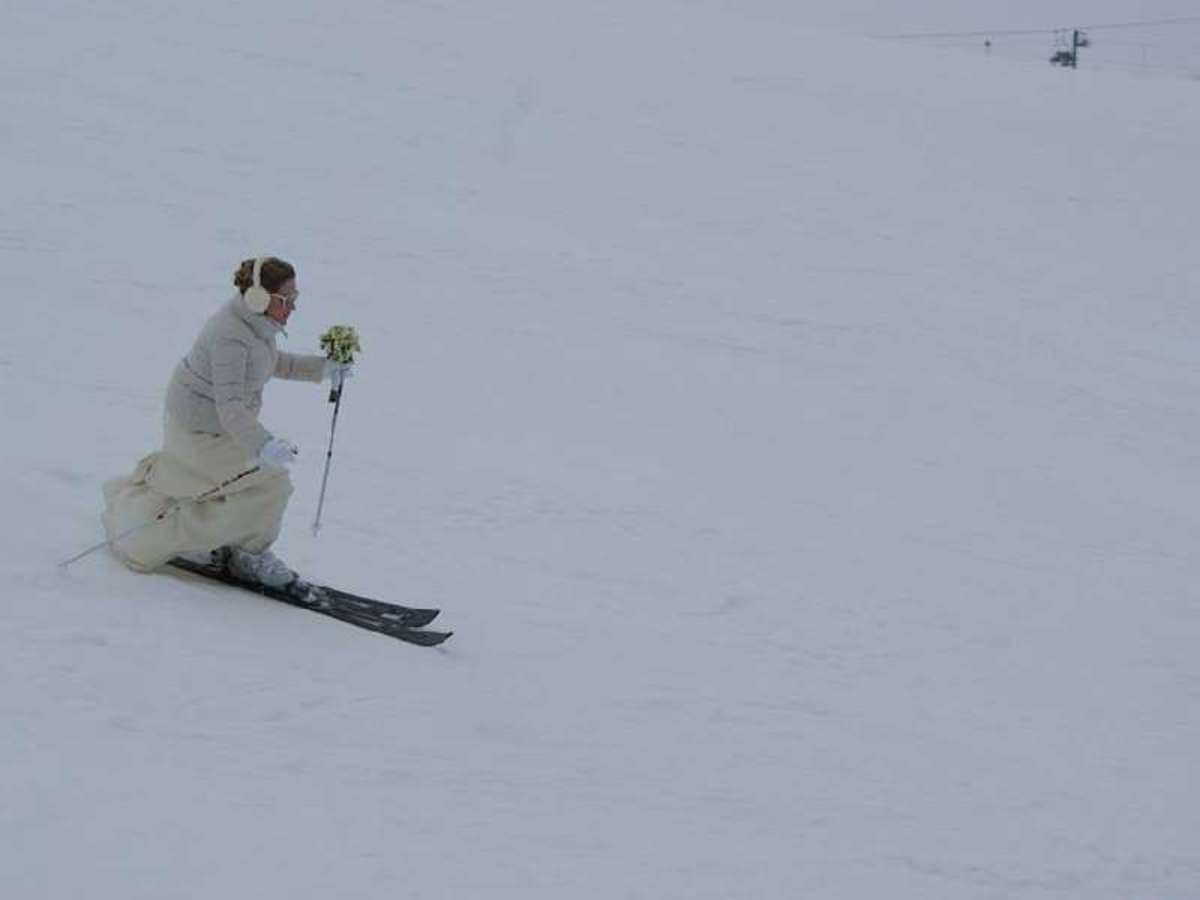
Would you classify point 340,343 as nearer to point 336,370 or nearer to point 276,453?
point 336,370

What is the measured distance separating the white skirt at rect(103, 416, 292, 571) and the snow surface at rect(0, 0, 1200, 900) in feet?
0.60

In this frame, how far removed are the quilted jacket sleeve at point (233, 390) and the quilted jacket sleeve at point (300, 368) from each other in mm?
556

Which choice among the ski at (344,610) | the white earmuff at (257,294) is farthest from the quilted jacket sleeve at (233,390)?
the ski at (344,610)

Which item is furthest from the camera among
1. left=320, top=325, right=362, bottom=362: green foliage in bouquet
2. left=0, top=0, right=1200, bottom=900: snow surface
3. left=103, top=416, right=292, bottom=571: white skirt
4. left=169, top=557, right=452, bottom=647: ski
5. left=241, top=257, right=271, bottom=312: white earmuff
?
left=320, top=325, right=362, bottom=362: green foliage in bouquet

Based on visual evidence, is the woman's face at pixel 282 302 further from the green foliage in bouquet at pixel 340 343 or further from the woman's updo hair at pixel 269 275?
the green foliage in bouquet at pixel 340 343

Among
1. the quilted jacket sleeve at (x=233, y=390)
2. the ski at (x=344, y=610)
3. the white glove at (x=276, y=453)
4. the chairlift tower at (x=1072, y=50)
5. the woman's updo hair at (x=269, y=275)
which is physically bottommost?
the ski at (x=344, y=610)

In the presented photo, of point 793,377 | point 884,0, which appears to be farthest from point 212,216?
point 884,0

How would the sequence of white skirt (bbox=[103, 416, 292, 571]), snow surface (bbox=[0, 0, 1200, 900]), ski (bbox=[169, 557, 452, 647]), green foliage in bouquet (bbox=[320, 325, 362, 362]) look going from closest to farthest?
snow surface (bbox=[0, 0, 1200, 900]) < white skirt (bbox=[103, 416, 292, 571]) < ski (bbox=[169, 557, 452, 647]) < green foliage in bouquet (bbox=[320, 325, 362, 362])

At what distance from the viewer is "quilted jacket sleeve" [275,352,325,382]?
6781 mm

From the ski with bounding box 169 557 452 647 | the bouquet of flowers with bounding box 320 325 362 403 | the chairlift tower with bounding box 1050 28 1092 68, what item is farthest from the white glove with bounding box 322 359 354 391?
the chairlift tower with bounding box 1050 28 1092 68

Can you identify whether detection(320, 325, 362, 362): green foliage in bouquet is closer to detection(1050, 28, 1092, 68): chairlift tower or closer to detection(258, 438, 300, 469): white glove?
detection(258, 438, 300, 469): white glove

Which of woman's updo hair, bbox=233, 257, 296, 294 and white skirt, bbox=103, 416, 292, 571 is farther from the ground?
woman's updo hair, bbox=233, 257, 296, 294

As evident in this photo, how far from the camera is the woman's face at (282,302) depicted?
620 centimetres

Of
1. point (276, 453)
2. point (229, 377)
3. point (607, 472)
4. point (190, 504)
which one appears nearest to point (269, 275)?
point (229, 377)
